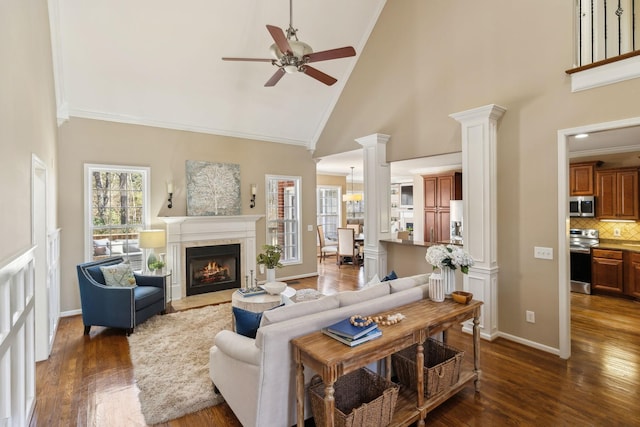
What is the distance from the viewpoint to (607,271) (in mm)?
5254

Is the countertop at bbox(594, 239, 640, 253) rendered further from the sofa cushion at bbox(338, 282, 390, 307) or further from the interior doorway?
the sofa cushion at bbox(338, 282, 390, 307)

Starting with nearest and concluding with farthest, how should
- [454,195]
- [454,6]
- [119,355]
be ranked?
[119,355] → [454,6] → [454,195]

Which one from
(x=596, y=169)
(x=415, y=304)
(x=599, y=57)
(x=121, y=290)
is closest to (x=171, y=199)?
(x=121, y=290)

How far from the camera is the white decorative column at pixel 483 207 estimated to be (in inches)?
145

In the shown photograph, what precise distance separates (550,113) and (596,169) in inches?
134

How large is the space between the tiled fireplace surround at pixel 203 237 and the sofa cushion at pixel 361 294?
390cm

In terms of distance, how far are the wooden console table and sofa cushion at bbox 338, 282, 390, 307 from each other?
0.65 ft

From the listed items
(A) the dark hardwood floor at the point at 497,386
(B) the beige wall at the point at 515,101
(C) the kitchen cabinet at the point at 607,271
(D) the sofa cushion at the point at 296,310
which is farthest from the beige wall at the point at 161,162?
(C) the kitchen cabinet at the point at 607,271

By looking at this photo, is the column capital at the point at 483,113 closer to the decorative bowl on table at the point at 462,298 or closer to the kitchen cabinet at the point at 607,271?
the decorative bowl on table at the point at 462,298

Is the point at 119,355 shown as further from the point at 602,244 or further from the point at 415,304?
the point at 602,244

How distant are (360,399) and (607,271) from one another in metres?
5.46

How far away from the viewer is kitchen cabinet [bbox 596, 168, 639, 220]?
5242 mm

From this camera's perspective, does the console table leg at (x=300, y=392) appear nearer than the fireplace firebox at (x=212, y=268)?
Yes

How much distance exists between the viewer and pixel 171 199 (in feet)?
17.9
